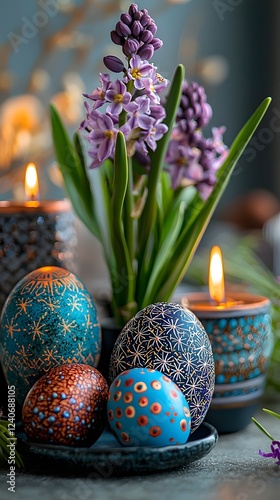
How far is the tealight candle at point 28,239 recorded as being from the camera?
61cm

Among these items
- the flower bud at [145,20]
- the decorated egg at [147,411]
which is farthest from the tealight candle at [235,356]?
the flower bud at [145,20]

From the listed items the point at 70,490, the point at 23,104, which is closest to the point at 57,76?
the point at 23,104

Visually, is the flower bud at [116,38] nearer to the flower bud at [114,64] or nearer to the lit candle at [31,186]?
the flower bud at [114,64]

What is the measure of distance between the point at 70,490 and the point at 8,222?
0.24 metres

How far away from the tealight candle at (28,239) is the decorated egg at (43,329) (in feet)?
0.28

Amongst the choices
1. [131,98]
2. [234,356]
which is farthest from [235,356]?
[131,98]

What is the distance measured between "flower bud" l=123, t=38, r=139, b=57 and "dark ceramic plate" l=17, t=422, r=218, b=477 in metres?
0.26

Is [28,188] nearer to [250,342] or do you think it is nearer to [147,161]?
[147,161]

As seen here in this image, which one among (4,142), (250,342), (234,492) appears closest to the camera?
(234,492)

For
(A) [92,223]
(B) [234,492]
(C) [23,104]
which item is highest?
(C) [23,104]

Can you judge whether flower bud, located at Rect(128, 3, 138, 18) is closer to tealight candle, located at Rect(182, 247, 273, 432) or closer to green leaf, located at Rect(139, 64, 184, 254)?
green leaf, located at Rect(139, 64, 184, 254)

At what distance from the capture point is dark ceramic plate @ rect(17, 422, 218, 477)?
45 cm

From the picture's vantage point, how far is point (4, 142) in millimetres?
1084

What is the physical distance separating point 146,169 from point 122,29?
0.12m
